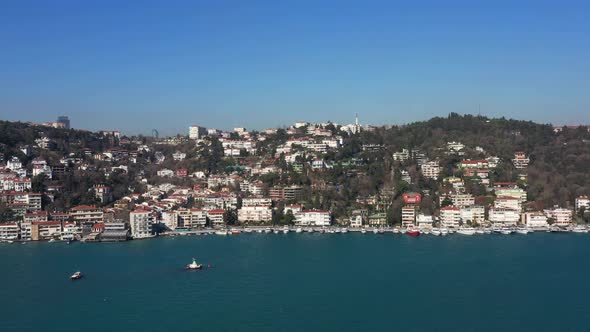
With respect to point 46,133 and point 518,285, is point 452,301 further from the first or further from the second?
point 46,133

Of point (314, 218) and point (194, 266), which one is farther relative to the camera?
point (314, 218)

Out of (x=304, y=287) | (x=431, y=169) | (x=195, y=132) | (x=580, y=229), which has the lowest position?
(x=304, y=287)

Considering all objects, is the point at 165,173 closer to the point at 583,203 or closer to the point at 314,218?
the point at 314,218

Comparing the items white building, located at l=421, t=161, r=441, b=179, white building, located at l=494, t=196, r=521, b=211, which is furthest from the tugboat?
white building, located at l=421, t=161, r=441, b=179

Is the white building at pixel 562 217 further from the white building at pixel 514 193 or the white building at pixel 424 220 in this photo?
the white building at pixel 424 220

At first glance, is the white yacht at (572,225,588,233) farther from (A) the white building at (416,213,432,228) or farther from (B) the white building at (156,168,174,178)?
(B) the white building at (156,168,174,178)

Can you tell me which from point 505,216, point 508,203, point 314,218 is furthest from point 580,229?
point 314,218
